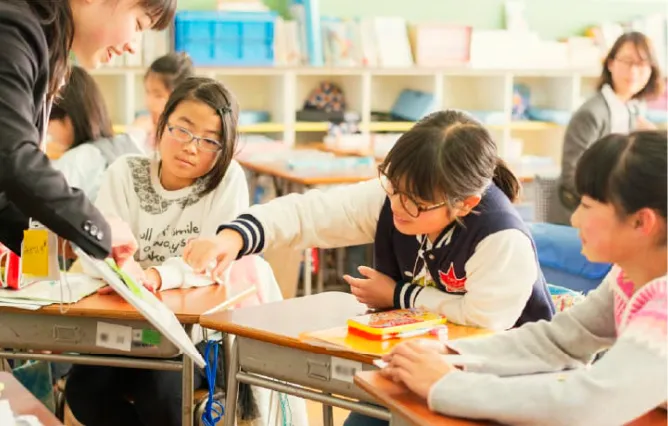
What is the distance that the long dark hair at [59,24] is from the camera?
1.65m

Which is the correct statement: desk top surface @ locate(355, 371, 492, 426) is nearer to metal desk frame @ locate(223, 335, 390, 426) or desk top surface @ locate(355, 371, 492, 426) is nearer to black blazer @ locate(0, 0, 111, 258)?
metal desk frame @ locate(223, 335, 390, 426)

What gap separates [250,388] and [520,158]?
4109 millimetres

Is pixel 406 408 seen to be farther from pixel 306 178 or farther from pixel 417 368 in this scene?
pixel 306 178

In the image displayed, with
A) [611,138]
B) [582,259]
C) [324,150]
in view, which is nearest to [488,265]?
[611,138]

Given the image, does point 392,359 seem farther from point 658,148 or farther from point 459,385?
point 658,148

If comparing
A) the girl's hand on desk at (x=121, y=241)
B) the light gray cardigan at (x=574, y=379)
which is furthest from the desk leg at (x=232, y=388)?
the light gray cardigan at (x=574, y=379)

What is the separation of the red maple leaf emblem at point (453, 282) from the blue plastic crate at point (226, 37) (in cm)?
395

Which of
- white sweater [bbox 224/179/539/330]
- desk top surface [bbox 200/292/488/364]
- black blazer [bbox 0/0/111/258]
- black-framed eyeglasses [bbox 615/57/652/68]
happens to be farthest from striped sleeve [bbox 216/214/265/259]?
black-framed eyeglasses [bbox 615/57/652/68]

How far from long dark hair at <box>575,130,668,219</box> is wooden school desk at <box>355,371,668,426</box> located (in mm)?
307

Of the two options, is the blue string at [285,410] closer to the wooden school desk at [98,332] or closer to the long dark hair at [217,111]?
the wooden school desk at [98,332]

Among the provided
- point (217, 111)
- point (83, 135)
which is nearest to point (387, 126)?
point (83, 135)

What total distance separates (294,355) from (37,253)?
A: 55cm

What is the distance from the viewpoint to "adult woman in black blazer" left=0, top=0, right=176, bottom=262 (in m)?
1.51

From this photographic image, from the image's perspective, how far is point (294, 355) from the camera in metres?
2.07
